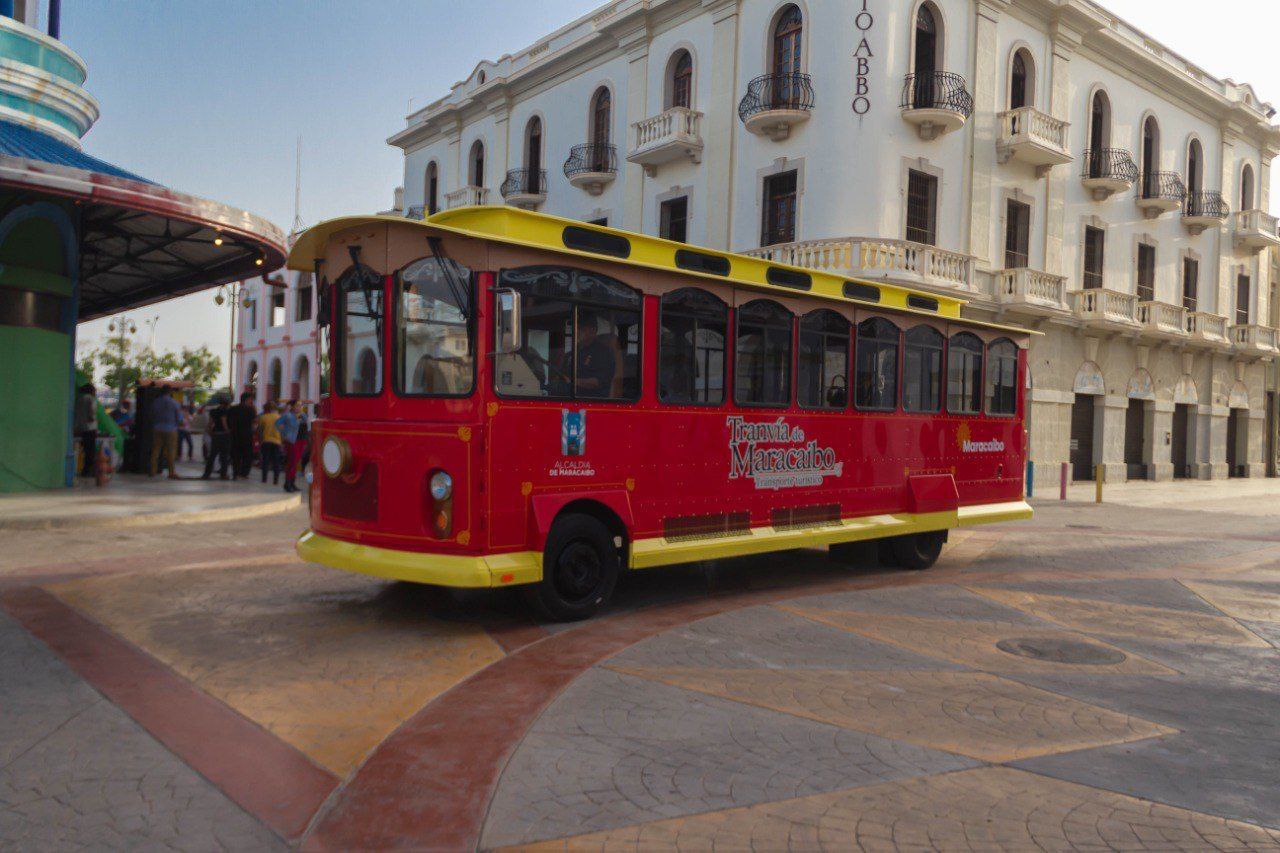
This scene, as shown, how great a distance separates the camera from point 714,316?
8.83m

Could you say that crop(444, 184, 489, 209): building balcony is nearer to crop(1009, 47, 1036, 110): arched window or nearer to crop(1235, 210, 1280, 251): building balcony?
crop(1009, 47, 1036, 110): arched window

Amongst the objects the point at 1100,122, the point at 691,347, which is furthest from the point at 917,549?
the point at 1100,122

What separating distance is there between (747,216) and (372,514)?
64.2ft

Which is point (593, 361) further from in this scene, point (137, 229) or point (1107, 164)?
point (1107, 164)

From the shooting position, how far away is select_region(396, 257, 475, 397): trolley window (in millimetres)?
7090

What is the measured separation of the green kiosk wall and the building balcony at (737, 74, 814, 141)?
620 inches

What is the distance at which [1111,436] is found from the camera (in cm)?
3008

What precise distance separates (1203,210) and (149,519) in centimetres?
3491

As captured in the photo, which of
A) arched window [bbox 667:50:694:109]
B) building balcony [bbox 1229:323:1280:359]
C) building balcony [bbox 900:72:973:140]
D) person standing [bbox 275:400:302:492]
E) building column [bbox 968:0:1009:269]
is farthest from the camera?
building balcony [bbox 1229:323:1280:359]

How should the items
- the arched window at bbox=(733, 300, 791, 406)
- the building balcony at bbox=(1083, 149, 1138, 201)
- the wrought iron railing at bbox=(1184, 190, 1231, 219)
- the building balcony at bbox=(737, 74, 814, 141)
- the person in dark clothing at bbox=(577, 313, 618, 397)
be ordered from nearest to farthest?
the person in dark clothing at bbox=(577, 313, 618, 397) → the arched window at bbox=(733, 300, 791, 406) → the building balcony at bbox=(737, 74, 814, 141) → the building balcony at bbox=(1083, 149, 1138, 201) → the wrought iron railing at bbox=(1184, 190, 1231, 219)

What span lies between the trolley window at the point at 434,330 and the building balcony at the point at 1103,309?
2487cm

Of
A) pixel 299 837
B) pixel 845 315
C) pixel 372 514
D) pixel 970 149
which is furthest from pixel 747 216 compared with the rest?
pixel 299 837

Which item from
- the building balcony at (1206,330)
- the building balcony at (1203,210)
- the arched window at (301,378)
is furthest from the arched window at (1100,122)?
the arched window at (301,378)

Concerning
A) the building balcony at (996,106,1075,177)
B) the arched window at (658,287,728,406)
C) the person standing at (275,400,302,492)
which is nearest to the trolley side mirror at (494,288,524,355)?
the arched window at (658,287,728,406)
